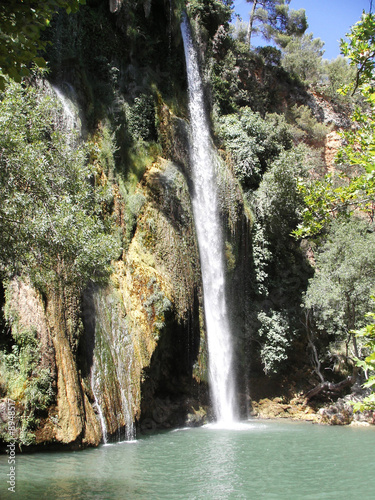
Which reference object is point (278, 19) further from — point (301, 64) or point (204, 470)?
A: point (204, 470)

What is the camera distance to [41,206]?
876cm

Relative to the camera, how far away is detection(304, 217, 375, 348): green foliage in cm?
1772

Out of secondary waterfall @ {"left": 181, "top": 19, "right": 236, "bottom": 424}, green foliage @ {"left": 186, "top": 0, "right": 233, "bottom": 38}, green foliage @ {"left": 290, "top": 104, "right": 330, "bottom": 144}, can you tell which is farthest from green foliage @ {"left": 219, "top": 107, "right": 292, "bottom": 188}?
green foliage @ {"left": 186, "top": 0, "right": 233, "bottom": 38}

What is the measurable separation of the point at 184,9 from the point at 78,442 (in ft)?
68.4

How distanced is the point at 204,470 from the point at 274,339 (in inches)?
444

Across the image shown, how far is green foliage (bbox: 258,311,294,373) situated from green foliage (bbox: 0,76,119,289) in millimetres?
10732

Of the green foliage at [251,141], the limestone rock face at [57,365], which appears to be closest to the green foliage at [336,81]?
the green foliage at [251,141]

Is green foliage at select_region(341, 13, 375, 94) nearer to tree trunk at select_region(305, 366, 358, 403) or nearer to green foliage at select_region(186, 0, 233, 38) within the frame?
tree trunk at select_region(305, 366, 358, 403)

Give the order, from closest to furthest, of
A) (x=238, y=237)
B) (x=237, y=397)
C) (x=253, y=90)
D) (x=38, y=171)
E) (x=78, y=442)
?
(x=38, y=171)
(x=78, y=442)
(x=237, y=397)
(x=238, y=237)
(x=253, y=90)

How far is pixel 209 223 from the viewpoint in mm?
18922

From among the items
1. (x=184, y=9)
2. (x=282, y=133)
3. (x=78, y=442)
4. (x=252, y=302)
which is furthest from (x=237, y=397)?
(x=184, y=9)

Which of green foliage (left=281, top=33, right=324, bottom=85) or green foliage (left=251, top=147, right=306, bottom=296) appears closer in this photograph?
green foliage (left=251, top=147, right=306, bottom=296)

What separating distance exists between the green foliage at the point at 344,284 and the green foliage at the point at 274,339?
1.44 m

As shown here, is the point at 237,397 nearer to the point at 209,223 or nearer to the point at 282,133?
the point at 209,223
